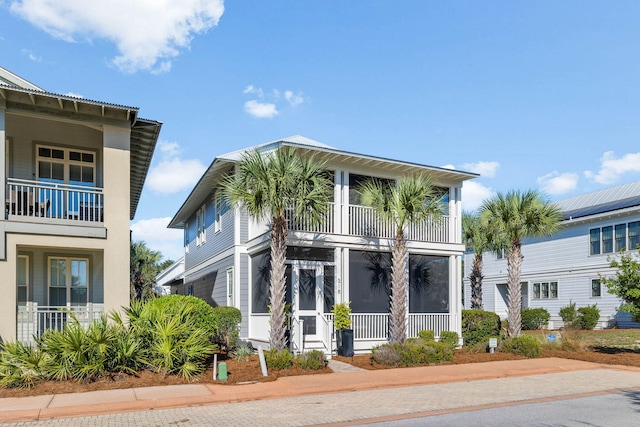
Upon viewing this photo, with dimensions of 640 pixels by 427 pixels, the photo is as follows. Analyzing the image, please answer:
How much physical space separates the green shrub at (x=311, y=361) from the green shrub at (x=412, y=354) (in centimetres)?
202

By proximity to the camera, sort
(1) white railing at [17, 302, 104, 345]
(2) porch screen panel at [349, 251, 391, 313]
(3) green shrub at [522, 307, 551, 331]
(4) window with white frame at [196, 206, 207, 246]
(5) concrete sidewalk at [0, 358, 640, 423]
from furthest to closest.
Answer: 1. (3) green shrub at [522, 307, 551, 331]
2. (4) window with white frame at [196, 206, 207, 246]
3. (2) porch screen panel at [349, 251, 391, 313]
4. (1) white railing at [17, 302, 104, 345]
5. (5) concrete sidewalk at [0, 358, 640, 423]

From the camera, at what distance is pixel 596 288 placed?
102 feet

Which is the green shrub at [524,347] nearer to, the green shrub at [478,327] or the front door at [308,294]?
the green shrub at [478,327]

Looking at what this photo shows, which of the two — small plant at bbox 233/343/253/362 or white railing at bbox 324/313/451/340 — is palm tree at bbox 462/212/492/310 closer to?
white railing at bbox 324/313/451/340

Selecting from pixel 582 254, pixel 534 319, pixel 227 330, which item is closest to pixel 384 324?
pixel 227 330

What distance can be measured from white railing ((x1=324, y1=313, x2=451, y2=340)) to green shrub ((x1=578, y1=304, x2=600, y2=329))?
13.9 m

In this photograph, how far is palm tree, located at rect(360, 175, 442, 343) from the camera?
17266mm

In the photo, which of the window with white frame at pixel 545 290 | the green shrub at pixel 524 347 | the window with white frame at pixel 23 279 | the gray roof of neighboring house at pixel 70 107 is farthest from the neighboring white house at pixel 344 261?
the window with white frame at pixel 545 290

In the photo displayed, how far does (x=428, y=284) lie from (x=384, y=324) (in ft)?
8.50

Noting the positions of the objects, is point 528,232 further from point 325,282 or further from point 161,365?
point 161,365

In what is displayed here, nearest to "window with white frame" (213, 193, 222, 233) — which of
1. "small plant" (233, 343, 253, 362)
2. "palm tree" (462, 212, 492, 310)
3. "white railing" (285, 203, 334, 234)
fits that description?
"white railing" (285, 203, 334, 234)

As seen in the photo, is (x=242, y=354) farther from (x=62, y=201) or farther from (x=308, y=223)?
(x=62, y=201)

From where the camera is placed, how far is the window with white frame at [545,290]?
3412 cm

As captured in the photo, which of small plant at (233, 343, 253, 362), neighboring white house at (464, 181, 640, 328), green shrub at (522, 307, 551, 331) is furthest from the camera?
green shrub at (522, 307, 551, 331)
